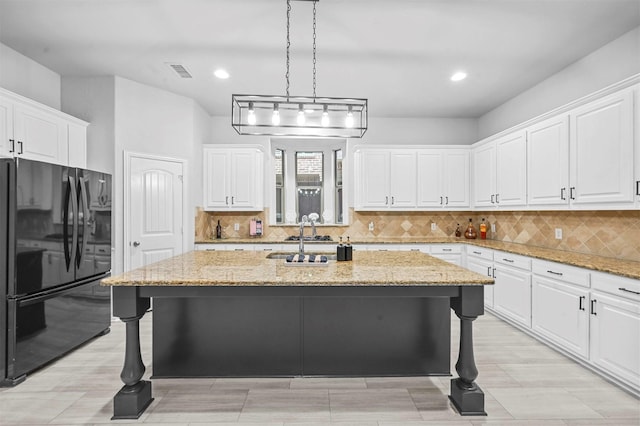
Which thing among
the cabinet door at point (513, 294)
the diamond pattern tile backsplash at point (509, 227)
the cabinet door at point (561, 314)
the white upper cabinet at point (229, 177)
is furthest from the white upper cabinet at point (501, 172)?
the white upper cabinet at point (229, 177)

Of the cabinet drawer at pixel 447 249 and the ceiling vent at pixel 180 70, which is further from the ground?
the ceiling vent at pixel 180 70

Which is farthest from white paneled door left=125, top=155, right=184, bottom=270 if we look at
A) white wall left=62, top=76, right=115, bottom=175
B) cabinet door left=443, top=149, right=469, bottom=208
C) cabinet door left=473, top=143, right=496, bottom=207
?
cabinet door left=473, top=143, right=496, bottom=207

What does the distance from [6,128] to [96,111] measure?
1199 millimetres

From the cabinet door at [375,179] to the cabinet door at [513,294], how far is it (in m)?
1.87

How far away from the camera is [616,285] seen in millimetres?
2525

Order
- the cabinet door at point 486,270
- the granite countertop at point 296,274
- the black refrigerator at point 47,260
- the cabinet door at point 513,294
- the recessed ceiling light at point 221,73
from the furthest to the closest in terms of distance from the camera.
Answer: the cabinet door at point 486,270 < the recessed ceiling light at point 221,73 < the cabinet door at point 513,294 < the black refrigerator at point 47,260 < the granite countertop at point 296,274

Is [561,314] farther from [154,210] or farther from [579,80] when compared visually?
[154,210]

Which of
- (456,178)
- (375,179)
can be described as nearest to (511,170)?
(456,178)

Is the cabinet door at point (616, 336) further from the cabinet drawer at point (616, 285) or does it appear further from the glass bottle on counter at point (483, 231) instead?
the glass bottle on counter at point (483, 231)

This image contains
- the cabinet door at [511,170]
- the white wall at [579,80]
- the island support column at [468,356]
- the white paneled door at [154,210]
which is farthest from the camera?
the white paneled door at [154,210]

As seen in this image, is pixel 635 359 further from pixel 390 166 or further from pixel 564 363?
pixel 390 166

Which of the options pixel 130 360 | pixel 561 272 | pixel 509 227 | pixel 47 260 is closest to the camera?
pixel 130 360

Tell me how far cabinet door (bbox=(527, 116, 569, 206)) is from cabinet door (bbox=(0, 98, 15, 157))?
4.96m

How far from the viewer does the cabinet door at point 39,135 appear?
311cm
